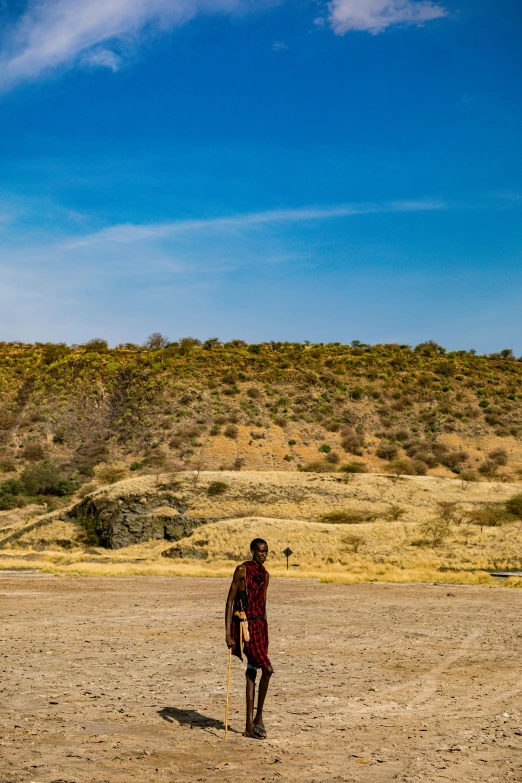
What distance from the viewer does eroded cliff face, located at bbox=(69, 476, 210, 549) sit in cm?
5112

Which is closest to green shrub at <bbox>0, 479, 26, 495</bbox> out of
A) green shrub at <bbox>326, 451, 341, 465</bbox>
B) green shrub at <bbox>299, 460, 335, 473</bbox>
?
green shrub at <bbox>299, 460, 335, 473</bbox>

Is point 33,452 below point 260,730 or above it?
above

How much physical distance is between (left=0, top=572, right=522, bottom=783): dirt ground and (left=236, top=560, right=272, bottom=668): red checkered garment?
2.71 feet

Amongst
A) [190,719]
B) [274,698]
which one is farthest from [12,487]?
[190,719]

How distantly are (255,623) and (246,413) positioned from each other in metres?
70.0

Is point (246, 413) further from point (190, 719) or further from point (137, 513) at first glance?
point (190, 719)

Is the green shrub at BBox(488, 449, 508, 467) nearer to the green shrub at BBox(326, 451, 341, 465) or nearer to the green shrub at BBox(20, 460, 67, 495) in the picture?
the green shrub at BBox(326, 451, 341, 465)

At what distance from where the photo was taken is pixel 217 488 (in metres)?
55.6

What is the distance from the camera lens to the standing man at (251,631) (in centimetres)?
815

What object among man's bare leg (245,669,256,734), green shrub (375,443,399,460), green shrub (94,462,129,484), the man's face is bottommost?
man's bare leg (245,669,256,734)

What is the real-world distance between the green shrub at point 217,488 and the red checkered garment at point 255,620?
47147 millimetres

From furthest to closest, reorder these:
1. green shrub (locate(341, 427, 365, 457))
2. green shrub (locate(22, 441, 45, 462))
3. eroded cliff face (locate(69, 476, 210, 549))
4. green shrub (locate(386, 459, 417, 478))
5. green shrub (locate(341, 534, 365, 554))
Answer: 1. green shrub (locate(341, 427, 365, 457))
2. green shrub (locate(22, 441, 45, 462))
3. green shrub (locate(386, 459, 417, 478))
4. eroded cliff face (locate(69, 476, 210, 549))
5. green shrub (locate(341, 534, 365, 554))

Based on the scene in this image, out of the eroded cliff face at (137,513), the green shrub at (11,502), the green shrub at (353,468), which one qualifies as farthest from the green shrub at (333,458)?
the green shrub at (11,502)

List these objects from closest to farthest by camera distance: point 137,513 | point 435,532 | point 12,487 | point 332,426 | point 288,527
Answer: point 435,532 < point 288,527 < point 137,513 < point 12,487 < point 332,426
